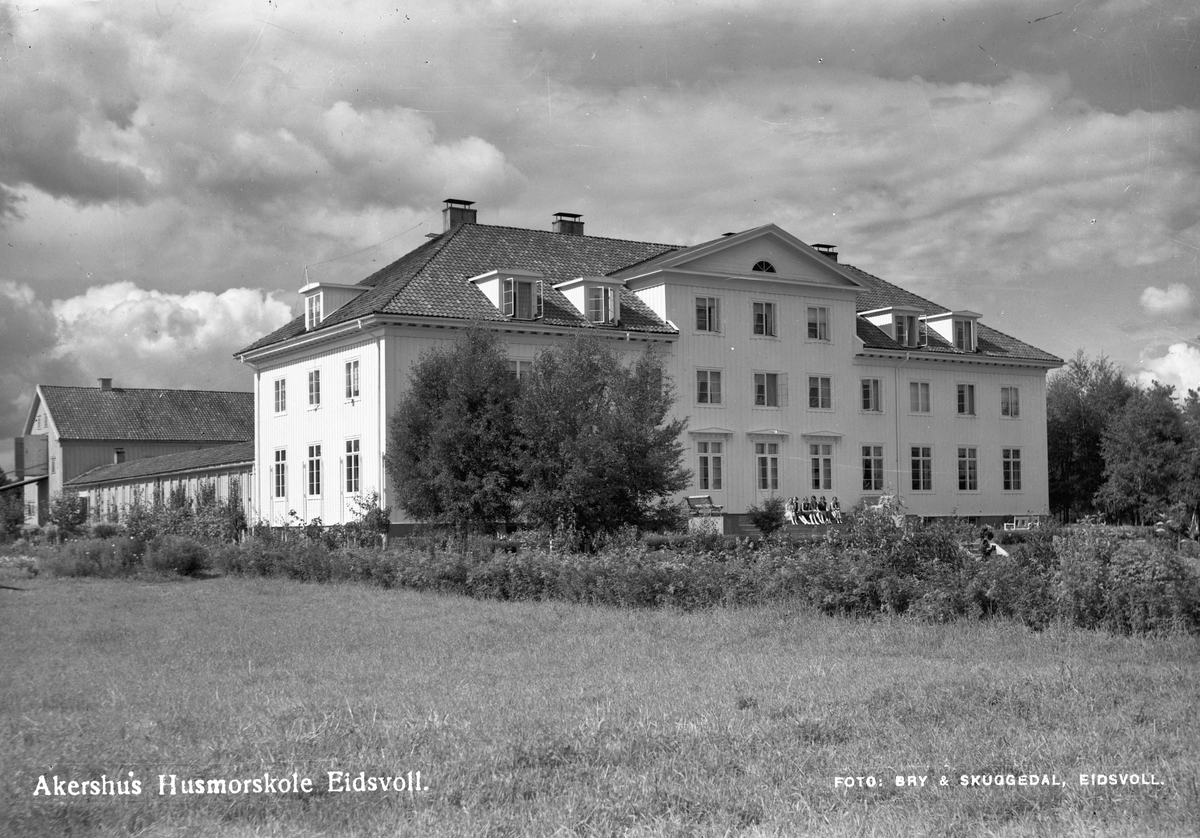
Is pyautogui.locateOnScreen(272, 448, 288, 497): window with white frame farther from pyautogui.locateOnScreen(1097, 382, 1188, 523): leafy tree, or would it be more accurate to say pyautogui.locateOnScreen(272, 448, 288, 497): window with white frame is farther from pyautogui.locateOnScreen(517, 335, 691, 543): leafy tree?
pyautogui.locateOnScreen(1097, 382, 1188, 523): leafy tree

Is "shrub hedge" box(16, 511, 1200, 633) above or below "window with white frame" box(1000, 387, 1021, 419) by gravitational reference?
below

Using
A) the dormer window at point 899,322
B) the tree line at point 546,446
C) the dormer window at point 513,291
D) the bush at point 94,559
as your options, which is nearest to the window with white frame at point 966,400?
the dormer window at point 899,322

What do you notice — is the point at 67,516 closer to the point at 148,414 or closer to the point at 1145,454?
the point at 148,414

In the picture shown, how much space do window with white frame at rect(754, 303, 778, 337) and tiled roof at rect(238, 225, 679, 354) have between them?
4.05 meters

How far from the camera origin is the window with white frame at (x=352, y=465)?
38.9m

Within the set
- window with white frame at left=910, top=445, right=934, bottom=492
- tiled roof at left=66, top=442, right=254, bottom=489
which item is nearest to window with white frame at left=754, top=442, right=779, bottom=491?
window with white frame at left=910, top=445, right=934, bottom=492

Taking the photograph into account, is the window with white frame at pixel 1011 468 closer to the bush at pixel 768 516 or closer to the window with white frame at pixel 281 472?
the bush at pixel 768 516

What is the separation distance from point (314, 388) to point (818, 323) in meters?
18.6

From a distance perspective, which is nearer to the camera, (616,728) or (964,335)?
(616,728)

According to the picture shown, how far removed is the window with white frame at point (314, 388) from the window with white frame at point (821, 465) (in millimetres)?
17938

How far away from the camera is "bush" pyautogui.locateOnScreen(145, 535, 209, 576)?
26.6 meters

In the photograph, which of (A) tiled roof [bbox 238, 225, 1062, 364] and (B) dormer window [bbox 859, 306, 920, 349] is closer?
(A) tiled roof [bbox 238, 225, 1062, 364]

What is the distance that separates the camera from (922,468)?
47.8 meters

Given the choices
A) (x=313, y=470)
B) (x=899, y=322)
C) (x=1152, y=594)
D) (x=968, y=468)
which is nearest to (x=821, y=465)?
(x=899, y=322)
